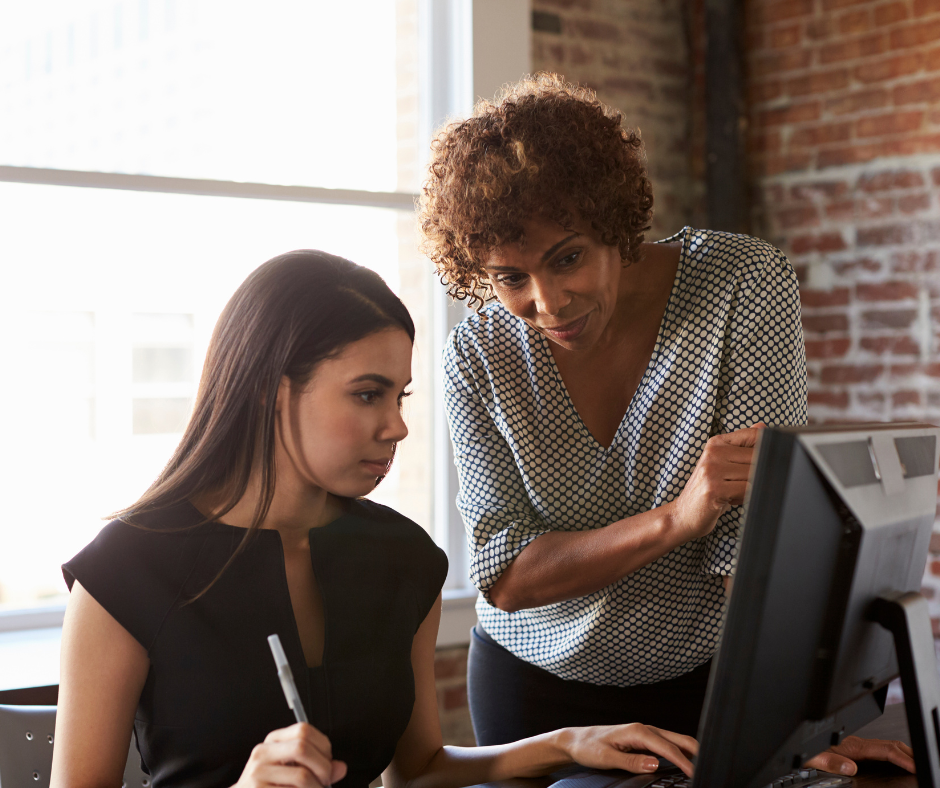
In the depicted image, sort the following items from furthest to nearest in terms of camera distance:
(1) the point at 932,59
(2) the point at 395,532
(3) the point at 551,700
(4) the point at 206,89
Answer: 1. (1) the point at 932,59
2. (4) the point at 206,89
3. (3) the point at 551,700
4. (2) the point at 395,532

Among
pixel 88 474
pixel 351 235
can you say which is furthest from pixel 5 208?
pixel 351 235

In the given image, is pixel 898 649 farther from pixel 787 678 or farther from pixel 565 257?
pixel 565 257

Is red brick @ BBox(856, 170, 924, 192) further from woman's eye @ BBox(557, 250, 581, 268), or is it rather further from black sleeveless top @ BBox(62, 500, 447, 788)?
black sleeveless top @ BBox(62, 500, 447, 788)

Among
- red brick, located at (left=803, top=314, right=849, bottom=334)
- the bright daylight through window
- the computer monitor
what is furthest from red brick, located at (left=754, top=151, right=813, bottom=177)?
the computer monitor

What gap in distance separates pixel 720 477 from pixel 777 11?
235 centimetres

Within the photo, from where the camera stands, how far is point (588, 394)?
5.34ft

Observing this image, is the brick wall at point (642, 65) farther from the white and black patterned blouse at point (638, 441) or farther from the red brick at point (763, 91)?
the white and black patterned blouse at point (638, 441)

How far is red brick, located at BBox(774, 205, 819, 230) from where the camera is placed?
304 cm

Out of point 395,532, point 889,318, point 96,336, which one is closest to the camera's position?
point 395,532

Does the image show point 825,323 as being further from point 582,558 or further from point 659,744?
point 659,744

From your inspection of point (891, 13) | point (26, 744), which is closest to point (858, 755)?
point (26, 744)

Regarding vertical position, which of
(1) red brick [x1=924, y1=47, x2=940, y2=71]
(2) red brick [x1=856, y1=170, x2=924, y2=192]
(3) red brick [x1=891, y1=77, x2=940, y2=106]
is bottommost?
(2) red brick [x1=856, y1=170, x2=924, y2=192]

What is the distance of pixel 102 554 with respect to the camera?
1.23m

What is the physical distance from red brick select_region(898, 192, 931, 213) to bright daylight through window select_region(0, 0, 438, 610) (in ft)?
4.51
